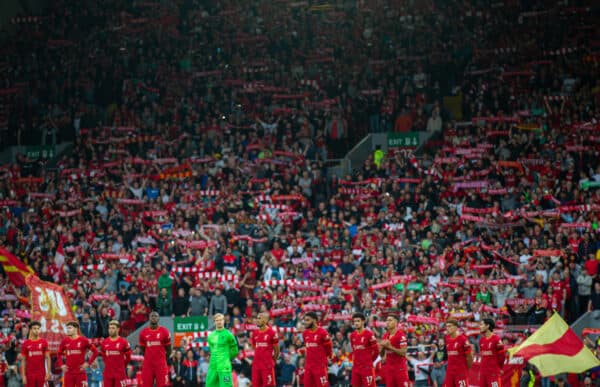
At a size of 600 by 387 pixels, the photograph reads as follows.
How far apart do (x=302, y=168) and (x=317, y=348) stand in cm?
1616

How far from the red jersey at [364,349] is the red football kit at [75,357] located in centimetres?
547

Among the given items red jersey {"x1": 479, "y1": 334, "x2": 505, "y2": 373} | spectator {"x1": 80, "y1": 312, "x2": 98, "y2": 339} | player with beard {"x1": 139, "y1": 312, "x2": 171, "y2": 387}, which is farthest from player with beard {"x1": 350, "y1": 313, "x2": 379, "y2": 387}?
spectator {"x1": 80, "y1": 312, "x2": 98, "y2": 339}

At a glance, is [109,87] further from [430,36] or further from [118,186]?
[430,36]

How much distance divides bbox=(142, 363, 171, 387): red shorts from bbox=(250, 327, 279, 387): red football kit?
196cm

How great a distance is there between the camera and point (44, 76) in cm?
4381

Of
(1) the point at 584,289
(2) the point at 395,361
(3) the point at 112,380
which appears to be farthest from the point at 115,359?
(1) the point at 584,289

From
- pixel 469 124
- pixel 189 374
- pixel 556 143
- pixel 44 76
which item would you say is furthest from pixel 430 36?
pixel 189 374

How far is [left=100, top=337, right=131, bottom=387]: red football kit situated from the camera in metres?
22.2

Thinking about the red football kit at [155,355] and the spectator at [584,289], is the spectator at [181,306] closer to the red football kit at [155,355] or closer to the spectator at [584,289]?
the red football kit at [155,355]

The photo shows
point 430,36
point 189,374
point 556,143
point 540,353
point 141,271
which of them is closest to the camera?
point 540,353

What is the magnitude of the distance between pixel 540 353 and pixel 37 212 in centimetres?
1889

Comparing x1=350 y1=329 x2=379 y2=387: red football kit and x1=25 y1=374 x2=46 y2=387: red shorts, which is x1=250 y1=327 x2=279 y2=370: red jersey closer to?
x1=350 y1=329 x2=379 y2=387: red football kit

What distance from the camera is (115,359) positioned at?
22203 millimetres

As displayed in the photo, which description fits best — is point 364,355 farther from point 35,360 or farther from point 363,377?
point 35,360
